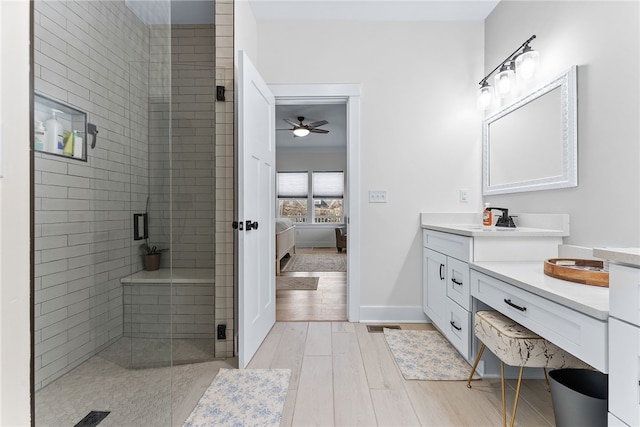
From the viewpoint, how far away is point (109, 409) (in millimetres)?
1130

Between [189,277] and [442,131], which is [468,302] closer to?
[442,131]

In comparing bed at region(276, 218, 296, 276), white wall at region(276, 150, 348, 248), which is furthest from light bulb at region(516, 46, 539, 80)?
white wall at region(276, 150, 348, 248)

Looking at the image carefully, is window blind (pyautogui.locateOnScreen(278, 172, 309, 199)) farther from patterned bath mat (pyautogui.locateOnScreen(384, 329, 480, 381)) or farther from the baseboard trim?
patterned bath mat (pyautogui.locateOnScreen(384, 329, 480, 381))

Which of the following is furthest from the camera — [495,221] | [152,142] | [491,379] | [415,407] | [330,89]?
[330,89]

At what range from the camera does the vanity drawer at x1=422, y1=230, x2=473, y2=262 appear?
6.15ft

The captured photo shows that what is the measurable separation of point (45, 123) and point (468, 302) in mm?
2036

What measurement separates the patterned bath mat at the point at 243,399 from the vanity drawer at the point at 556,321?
1165mm

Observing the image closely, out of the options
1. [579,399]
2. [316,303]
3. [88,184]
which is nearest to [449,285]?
[579,399]

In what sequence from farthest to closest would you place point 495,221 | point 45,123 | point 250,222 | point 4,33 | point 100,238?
point 495,221 < point 250,222 < point 100,238 < point 45,123 < point 4,33

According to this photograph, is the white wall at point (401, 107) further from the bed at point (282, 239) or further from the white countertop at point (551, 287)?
the bed at point (282, 239)

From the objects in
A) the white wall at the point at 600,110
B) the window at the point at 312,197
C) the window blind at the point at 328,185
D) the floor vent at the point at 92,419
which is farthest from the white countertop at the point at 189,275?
A: the window blind at the point at 328,185

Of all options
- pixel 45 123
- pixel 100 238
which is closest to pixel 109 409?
→ pixel 100 238

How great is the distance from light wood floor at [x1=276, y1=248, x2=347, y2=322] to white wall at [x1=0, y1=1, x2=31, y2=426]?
2.17m

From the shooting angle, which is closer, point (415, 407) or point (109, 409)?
point (109, 409)
